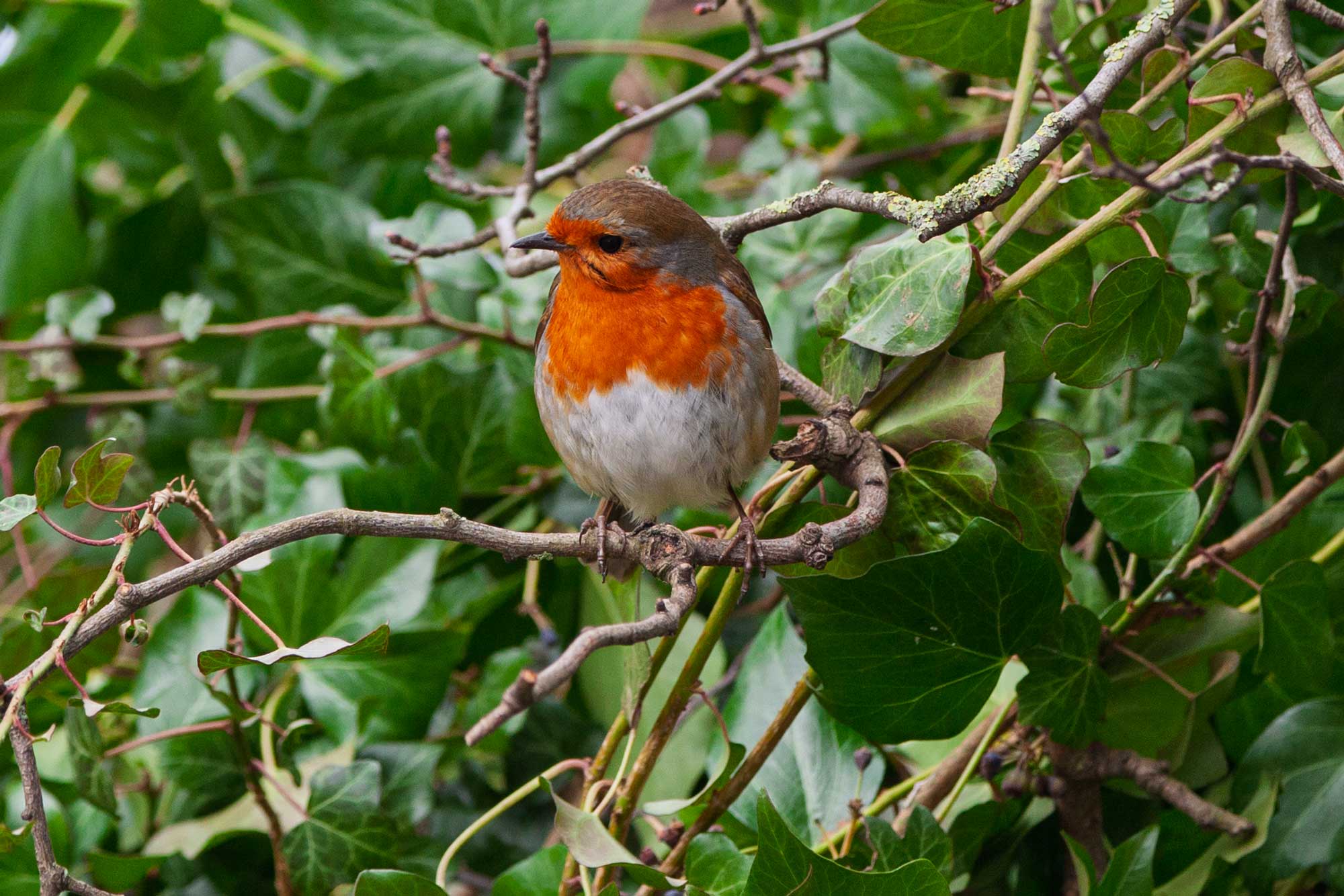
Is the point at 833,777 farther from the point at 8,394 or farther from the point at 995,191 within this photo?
the point at 8,394

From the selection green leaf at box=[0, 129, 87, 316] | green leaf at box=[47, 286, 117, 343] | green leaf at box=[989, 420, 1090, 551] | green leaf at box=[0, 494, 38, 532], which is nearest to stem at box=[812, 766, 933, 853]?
green leaf at box=[989, 420, 1090, 551]

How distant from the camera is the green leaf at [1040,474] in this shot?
1.53 m

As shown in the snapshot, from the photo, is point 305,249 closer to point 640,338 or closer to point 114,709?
point 640,338

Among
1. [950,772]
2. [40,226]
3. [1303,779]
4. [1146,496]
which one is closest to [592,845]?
[950,772]

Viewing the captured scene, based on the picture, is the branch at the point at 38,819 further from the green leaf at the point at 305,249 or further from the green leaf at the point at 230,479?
the green leaf at the point at 305,249

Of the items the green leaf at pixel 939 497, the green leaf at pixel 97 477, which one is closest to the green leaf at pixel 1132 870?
the green leaf at pixel 939 497

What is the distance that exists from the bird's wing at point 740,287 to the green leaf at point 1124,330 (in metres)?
0.53

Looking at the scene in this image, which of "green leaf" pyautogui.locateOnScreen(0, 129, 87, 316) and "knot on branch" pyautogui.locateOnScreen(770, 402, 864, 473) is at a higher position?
"knot on branch" pyautogui.locateOnScreen(770, 402, 864, 473)

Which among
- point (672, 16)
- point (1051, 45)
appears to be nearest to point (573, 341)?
point (1051, 45)

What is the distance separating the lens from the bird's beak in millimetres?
1847

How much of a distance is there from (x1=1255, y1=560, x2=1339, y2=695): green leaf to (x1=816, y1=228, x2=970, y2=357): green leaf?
1.82ft

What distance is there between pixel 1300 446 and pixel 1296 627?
9.7 inches

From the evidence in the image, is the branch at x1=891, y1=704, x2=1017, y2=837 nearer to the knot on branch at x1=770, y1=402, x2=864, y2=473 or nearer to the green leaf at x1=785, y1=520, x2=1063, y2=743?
the green leaf at x1=785, y1=520, x2=1063, y2=743

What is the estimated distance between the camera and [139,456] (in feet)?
8.61
